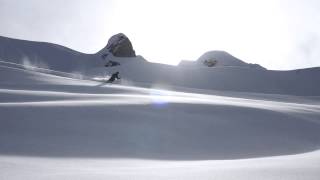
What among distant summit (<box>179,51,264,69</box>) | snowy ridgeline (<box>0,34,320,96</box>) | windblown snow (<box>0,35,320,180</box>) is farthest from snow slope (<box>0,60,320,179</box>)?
distant summit (<box>179,51,264,69</box>)

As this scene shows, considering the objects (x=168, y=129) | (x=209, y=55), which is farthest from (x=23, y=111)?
(x=209, y=55)

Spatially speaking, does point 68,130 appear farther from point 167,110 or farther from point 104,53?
point 104,53

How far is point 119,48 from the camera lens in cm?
5025

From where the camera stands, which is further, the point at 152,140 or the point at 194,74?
the point at 194,74

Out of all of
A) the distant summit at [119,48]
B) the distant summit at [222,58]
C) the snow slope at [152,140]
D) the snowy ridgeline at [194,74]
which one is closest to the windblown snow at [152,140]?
the snow slope at [152,140]

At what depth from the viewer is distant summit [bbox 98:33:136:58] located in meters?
50.1

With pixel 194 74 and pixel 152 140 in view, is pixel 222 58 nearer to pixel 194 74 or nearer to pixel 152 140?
Answer: pixel 194 74

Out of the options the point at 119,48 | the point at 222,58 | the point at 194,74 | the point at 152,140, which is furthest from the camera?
the point at 222,58

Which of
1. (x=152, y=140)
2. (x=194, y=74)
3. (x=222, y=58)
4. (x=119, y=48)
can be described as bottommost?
(x=152, y=140)

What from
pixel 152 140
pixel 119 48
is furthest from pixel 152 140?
pixel 119 48

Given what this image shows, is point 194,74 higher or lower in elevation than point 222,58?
lower

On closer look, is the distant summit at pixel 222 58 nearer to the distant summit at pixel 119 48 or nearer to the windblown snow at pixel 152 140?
the distant summit at pixel 119 48

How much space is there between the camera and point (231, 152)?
770 centimetres

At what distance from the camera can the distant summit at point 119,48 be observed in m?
50.1
